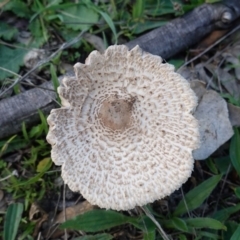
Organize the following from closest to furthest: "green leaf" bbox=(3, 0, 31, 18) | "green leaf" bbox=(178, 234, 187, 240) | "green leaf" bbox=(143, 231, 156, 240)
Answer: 1. "green leaf" bbox=(143, 231, 156, 240)
2. "green leaf" bbox=(178, 234, 187, 240)
3. "green leaf" bbox=(3, 0, 31, 18)

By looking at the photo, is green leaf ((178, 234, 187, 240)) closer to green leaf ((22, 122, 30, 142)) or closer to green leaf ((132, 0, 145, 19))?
green leaf ((22, 122, 30, 142))

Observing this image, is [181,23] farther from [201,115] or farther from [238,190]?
[238,190]

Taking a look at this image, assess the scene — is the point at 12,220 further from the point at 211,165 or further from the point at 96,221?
the point at 211,165

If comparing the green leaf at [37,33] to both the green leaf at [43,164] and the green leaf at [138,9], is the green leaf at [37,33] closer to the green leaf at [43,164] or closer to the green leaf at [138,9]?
the green leaf at [138,9]

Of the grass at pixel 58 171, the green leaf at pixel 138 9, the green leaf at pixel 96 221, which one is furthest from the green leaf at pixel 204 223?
the green leaf at pixel 138 9

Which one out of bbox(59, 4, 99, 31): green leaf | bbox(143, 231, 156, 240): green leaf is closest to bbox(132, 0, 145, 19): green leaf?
bbox(59, 4, 99, 31): green leaf

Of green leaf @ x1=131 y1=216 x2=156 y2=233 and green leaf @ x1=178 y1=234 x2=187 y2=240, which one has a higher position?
green leaf @ x1=131 y1=216 x2=156 y2=233

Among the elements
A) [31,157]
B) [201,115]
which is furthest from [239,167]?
[31,157]
